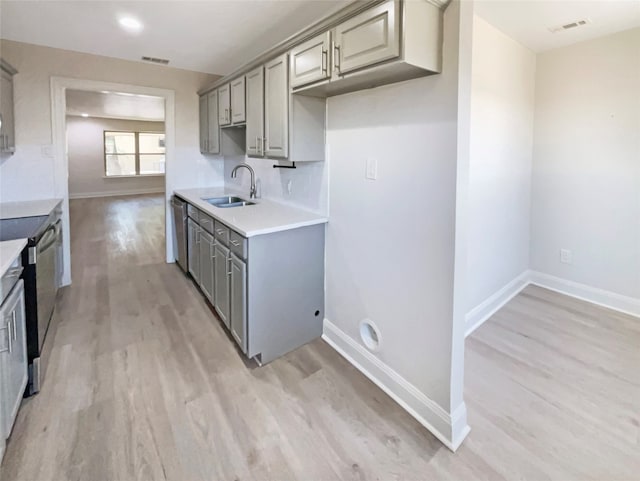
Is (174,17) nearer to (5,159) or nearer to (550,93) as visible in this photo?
(5,159)

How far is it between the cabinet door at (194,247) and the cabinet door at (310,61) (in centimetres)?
175

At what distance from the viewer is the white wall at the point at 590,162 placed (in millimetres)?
2986

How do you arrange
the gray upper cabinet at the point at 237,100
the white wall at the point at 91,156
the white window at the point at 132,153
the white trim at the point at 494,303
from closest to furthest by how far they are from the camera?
the white trim at the point at 494,303 → the gray upper cabinet at the point at 237,100 → the white wall at the point at 91,156 → the white window at the point at 132,153

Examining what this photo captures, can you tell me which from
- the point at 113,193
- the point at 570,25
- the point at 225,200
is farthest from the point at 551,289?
the point at 113,193

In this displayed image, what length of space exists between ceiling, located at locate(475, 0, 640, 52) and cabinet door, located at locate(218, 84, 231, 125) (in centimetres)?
223

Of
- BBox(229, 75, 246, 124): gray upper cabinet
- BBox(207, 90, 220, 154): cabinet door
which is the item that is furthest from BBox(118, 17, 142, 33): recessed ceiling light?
BBox(207, 90, 220, 154): cabinet door

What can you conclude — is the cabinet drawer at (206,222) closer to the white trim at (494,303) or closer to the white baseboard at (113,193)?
the white trim at (494,303)

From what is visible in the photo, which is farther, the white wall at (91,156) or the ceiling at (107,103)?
the white wall at (91,156)

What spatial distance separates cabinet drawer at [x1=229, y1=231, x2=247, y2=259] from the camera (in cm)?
227

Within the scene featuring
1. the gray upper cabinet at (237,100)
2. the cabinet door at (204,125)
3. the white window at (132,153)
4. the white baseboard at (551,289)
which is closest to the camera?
the white baseboard at (551,289)

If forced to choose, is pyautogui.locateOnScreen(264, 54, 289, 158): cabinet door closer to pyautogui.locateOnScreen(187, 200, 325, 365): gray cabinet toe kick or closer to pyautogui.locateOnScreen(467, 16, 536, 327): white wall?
pyautogui.locateOnScreen(187, 200, 325, 365): gray cabinet toe kick

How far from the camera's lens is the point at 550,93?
11.1 ft

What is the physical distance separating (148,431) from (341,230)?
62.7 inches

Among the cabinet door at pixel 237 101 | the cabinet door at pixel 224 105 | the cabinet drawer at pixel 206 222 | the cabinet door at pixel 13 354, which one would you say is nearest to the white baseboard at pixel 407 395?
the cabinet drawer at pixel 206 222
